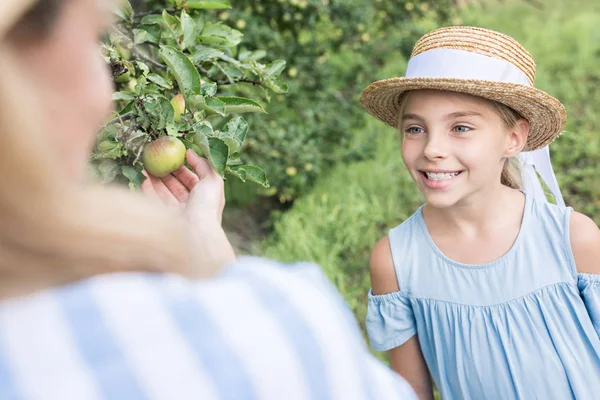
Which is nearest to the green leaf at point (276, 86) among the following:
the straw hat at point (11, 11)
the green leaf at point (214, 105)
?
the green leaf at point (214, 105)

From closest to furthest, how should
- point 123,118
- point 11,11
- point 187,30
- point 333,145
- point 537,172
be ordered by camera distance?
point 11,11
point 123,118
point 187,30
point 537,172
point 333,145

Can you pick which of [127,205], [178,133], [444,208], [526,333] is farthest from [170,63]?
[526,333]

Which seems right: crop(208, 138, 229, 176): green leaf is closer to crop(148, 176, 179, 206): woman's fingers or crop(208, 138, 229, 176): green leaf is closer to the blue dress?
crop(148, 176, 179, 206): woman's fingers

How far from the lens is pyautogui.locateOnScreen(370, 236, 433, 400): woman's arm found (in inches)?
67.7

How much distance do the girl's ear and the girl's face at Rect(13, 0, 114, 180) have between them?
4.38ft

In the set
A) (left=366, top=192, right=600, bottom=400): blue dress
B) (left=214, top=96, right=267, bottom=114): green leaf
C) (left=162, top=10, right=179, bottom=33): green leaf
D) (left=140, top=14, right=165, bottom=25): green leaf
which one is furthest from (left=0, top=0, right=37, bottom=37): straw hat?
(left=366, top=192, right=600, bottom=400): blue dress

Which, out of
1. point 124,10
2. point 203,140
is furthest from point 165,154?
point 124,10

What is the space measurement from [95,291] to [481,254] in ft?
4.22

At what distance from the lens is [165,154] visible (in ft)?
4.12

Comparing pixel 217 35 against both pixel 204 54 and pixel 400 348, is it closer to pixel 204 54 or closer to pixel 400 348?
pixel 204 54

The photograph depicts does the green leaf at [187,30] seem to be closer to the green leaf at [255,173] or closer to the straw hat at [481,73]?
the green leaf at [255,173]

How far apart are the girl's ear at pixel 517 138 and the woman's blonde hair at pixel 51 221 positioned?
50.4 inches

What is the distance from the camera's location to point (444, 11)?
4.07 m

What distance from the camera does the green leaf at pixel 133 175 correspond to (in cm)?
133
